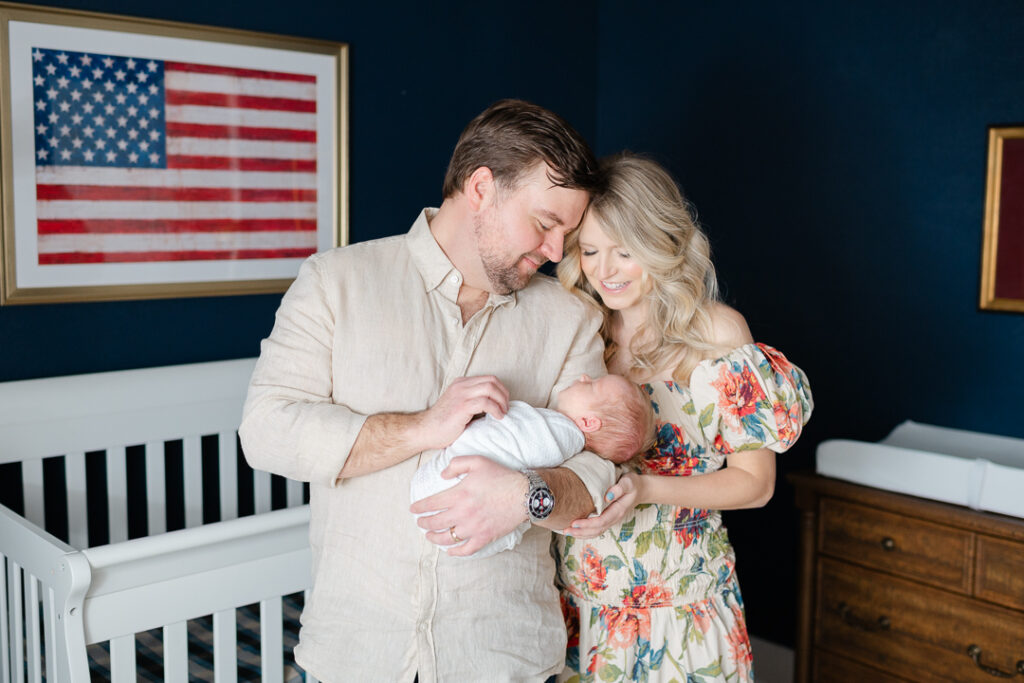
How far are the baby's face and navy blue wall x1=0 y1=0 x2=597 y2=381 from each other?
1345 millimetres

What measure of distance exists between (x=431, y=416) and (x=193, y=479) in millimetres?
1334

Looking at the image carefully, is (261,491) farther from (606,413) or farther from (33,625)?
(606,413)

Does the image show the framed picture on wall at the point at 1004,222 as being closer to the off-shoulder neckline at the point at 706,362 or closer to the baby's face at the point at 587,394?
the off-shoulder neckline at the point at 706,362

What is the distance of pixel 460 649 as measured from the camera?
1.64m

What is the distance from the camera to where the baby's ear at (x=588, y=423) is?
1.72 metres

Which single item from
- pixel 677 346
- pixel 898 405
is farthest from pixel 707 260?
pixel 898 405

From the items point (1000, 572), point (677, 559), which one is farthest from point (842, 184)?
point (677, 559)

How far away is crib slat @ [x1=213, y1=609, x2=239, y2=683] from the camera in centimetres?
187

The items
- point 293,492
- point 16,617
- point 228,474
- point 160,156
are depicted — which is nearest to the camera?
point 16,617

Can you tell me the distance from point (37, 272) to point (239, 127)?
0.65m

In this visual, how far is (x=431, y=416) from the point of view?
1571 millimetres

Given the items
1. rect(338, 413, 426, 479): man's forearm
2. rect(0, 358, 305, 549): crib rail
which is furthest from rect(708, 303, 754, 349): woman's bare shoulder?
rect(0, 358, 305, 549): crib rail

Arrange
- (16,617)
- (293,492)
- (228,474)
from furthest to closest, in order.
Answer: (293,492) → (228,474) → (16,617)

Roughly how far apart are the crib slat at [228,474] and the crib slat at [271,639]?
803 millimetres
